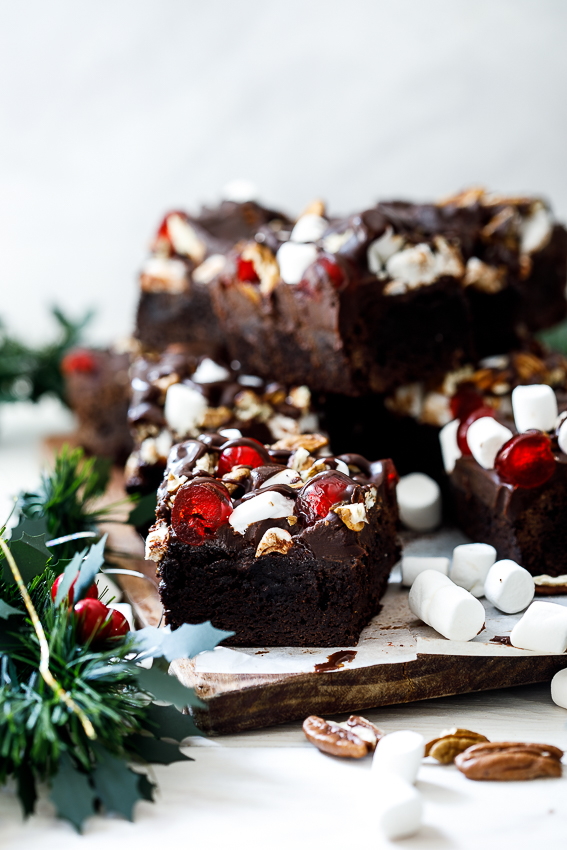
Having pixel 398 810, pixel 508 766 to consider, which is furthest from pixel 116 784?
pixel 508 766

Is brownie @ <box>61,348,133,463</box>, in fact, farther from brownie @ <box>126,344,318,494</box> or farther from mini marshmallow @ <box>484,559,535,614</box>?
mini marshmallow @ <box>484,559,535,614</box>

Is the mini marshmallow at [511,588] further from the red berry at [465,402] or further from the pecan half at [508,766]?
the red berry at [465,402]

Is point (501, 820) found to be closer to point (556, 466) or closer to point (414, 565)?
point (414, 565)

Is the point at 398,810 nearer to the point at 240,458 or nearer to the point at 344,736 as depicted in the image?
the point at 344,736

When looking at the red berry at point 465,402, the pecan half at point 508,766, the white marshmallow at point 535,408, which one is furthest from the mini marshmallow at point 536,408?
the pecan half at point 508,766

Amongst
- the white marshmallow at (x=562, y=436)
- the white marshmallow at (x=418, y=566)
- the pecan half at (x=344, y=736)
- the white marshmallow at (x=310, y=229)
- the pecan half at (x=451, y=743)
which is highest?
the white marshmallow at (x=310, y=229)

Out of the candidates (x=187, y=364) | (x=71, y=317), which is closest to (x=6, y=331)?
(x=71, y=317)
